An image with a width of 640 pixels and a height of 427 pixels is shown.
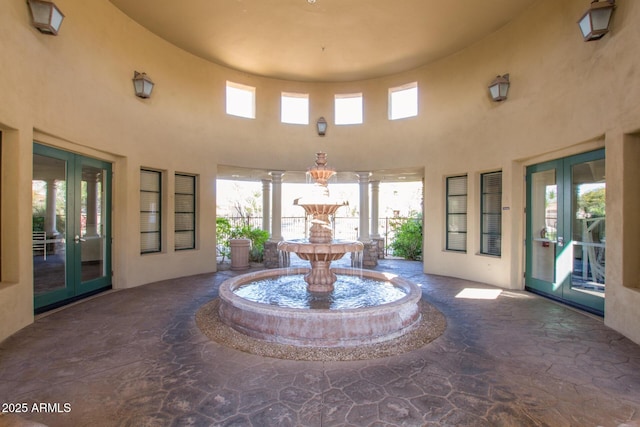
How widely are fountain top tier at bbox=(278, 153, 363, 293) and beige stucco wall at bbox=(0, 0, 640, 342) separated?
11.9 feet

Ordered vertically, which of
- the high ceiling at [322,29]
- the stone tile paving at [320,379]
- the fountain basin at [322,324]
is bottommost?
the stone tile paving at [320,379]

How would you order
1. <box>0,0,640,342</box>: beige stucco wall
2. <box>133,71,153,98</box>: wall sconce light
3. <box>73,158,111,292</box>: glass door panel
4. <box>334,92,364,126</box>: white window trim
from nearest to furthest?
1. <box>0,0,640,342</box>: beige stucco wall
2. <box>73,158,111,292</box>: glass door panel
3. <box>133,71,153,98</box>: wall sconce light
4. <box>334,92,364,126</box>: white window trim

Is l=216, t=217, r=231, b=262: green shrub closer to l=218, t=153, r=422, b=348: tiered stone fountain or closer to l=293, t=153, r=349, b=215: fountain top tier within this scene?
l=218, t=153, r=422, b=348: tiered stone fountain

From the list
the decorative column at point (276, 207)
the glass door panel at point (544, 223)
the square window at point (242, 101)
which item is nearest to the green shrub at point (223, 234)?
the decorative column at point (276, 207)

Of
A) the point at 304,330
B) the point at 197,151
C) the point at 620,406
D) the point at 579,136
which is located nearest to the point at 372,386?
the point at 304,330

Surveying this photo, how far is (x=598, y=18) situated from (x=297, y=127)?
6.63 meters

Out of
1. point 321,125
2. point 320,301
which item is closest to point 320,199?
point 320,301

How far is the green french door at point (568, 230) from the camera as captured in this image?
16.4 feet

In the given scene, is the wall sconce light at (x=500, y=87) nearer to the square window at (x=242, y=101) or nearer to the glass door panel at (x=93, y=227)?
the square window at (x=242, y=101)

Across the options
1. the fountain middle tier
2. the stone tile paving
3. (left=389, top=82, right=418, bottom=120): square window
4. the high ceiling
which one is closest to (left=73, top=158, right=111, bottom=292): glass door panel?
the stone tile paving

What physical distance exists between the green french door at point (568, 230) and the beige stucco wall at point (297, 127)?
0.80ft

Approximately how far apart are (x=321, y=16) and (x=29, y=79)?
479 centimetres

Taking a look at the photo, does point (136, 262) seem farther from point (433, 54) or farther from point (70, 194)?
point (433, 54)

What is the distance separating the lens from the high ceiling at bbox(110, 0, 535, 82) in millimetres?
5902
